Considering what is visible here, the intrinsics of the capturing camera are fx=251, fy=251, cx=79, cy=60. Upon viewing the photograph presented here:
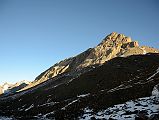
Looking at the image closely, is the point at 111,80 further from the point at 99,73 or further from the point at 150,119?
the point at 150,119

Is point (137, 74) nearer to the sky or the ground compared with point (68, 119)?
nearer to the sky

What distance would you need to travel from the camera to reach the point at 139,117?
35.5 m

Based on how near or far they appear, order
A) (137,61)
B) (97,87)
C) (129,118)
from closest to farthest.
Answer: (129,118) < (97,87) < (137,61)

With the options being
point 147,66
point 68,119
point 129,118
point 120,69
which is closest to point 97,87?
point 120,69

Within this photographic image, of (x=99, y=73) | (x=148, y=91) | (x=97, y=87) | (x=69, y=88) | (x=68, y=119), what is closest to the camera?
(x=68, y=119)

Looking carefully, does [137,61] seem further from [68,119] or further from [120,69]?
[68,119]

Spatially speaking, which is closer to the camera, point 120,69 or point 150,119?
point 150,119

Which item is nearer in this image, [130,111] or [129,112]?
[129,112]

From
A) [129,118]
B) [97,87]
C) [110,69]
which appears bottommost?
[129,118]

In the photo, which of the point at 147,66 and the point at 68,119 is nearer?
the point at 68,119

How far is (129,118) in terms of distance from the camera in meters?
39.6

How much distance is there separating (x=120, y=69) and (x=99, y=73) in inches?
448

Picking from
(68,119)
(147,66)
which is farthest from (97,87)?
(68,119)

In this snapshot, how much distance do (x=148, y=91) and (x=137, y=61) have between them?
77.5 m
